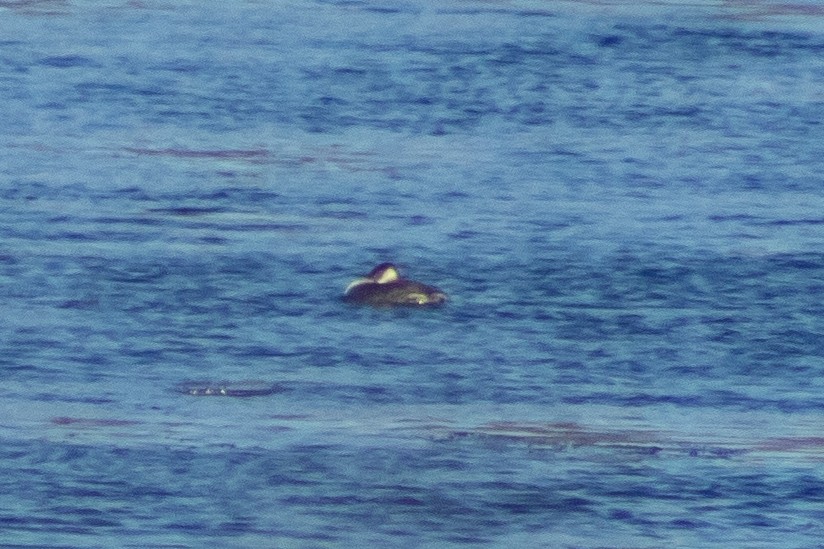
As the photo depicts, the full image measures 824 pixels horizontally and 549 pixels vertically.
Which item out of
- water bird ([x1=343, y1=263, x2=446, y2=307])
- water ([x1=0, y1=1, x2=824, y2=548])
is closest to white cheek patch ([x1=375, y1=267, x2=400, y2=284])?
water bird ([x1=343, y1=263, x2=446, y2=307])

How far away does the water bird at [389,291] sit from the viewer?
10.9m

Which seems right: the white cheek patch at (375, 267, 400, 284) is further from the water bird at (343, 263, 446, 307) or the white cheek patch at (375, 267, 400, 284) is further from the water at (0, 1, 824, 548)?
the water at (0, 1, 824, 548)

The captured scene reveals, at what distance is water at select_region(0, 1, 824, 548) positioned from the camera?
834 centimetres

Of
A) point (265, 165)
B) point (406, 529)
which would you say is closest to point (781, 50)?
point (265, 165)

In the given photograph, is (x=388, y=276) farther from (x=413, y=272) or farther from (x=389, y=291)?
(x=413, y=272)

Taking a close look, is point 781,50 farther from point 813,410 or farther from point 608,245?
point 813,410

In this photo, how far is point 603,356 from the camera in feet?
33.7

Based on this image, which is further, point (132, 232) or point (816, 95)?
point (816, 95)

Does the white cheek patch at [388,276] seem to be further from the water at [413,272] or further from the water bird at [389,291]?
the water at [413,272]

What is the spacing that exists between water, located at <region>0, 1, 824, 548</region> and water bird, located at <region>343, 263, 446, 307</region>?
0.31 ft

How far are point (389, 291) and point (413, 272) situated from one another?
3.29ft

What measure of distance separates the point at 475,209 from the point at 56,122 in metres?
3.39

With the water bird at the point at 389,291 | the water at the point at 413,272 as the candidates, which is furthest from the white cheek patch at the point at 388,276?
the water at the point at 413,272

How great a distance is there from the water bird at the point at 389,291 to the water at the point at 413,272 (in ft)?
0.31
